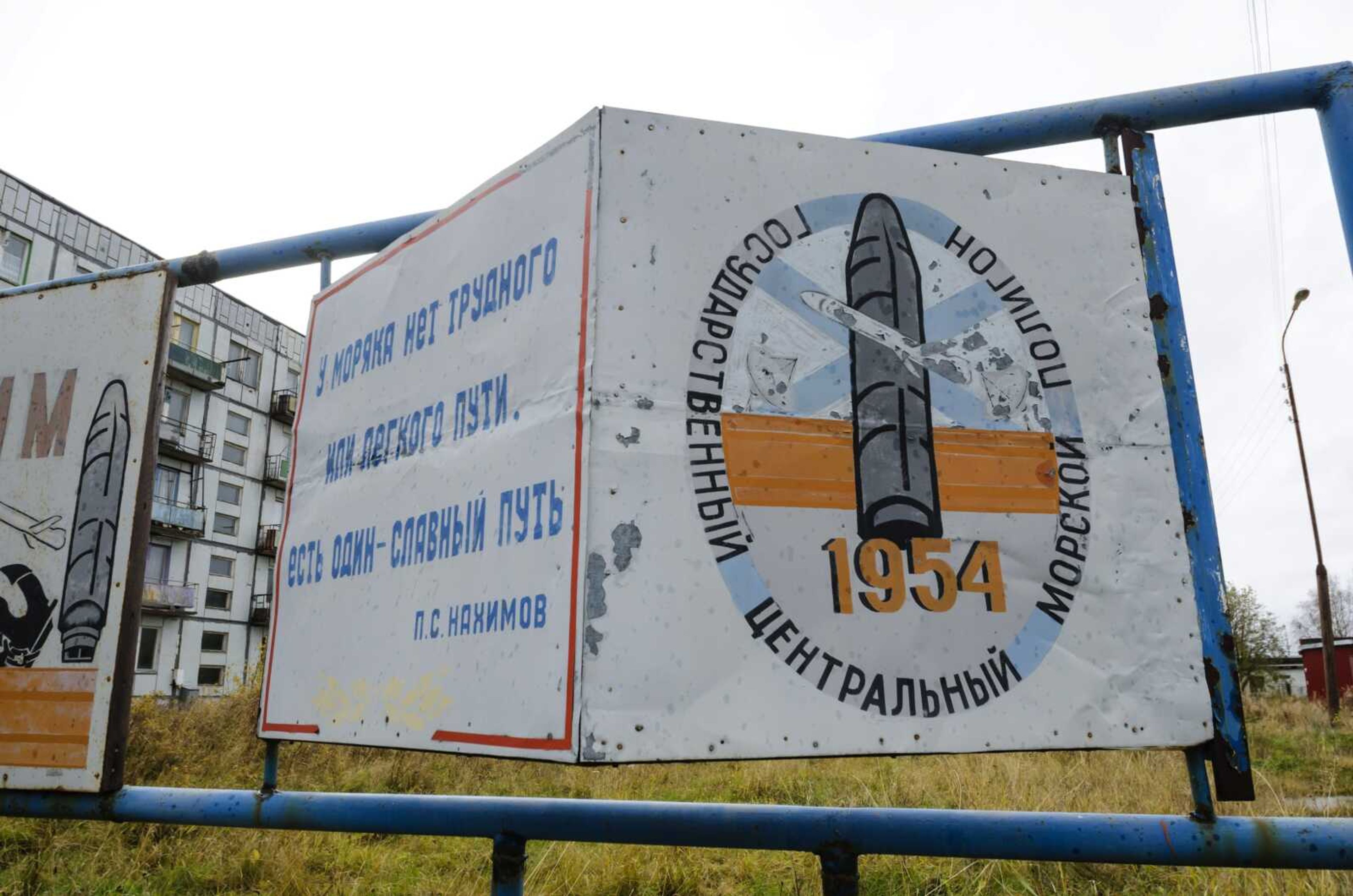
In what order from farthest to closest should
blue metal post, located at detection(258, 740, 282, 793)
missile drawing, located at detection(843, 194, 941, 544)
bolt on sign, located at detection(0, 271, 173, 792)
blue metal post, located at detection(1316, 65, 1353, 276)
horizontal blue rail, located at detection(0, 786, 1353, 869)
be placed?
bolt on sign, located at detection(0, 271, 173, 792) < blue metal post, located at detection(258, 740, 282, 793) < blue metal post, located at detection(1316, 65, 1353, 276) < missile drawing, located at detection(843, 194, 941, 544) < horizontal blue rail, located at detection(0, 786, 1353, 869)

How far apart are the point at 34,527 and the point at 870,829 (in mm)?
2104

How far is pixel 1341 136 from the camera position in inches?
69.1

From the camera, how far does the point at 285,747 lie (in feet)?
27.8

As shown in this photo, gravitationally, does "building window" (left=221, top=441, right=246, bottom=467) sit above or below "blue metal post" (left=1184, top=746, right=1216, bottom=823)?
above

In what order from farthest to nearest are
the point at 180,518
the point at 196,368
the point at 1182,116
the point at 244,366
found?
the point at 244,366 < the point at 196,368 < the point at 180,518 < the point at 1182,116

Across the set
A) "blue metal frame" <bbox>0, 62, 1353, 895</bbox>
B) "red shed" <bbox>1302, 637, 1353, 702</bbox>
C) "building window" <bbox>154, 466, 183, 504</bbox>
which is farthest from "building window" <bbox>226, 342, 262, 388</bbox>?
"red shed" <bbox>1302, 637, 1353, 702</bbox>

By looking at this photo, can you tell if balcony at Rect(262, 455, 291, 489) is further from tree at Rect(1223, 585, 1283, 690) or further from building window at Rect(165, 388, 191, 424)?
tree at Rect(1223, 585, 1283, 690)

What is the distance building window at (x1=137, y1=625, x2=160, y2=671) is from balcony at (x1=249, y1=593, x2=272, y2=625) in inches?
148

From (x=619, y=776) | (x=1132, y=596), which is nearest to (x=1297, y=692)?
(x=619, y=776)

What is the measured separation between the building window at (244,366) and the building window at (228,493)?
143 inches

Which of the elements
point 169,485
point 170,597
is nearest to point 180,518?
point 169,485

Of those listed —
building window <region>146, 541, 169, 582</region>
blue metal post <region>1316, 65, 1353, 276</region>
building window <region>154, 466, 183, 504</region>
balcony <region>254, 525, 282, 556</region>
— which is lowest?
blue metal post <region>1316, 65, 1353, 276</region>

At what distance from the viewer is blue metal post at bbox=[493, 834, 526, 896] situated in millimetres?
1614

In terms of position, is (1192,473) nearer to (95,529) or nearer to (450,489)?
(450,489)
